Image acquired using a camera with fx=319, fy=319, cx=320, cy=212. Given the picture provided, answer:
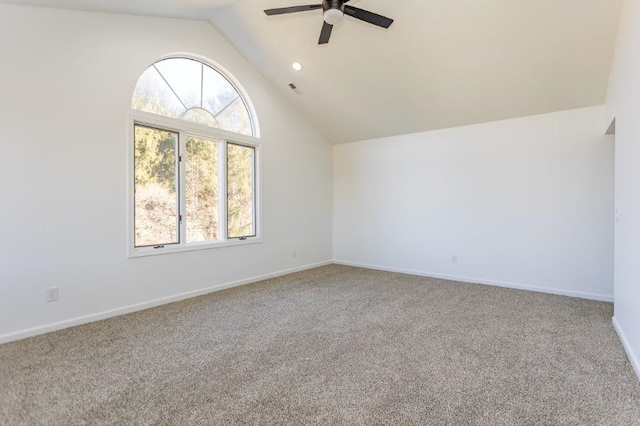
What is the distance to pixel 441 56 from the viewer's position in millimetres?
3719

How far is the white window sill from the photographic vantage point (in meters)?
3.51

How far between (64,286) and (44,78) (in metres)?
1.89

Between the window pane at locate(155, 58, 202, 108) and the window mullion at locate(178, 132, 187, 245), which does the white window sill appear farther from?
the window pane at locate(155, 58, 202, 108)

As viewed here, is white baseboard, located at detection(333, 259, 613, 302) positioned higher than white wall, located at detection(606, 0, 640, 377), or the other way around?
white wall, located at detection(606, 0, 640, 377)

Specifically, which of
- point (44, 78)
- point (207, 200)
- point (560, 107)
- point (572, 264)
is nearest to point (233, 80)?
point (207, 200)

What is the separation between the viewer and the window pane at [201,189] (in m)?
4.10

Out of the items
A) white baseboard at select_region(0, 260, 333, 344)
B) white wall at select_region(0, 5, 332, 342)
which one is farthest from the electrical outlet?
white baseboard at select_region(0, 260, 333, 344)

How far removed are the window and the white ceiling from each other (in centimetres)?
73

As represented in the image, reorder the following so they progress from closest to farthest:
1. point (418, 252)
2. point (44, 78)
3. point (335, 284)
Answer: point (44, 78)
point (335, 284)
point (418, 252)

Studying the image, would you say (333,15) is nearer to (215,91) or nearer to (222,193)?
(215,91)

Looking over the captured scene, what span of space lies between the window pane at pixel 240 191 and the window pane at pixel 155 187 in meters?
0.83

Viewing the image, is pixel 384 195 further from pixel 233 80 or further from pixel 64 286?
pixel 64 286

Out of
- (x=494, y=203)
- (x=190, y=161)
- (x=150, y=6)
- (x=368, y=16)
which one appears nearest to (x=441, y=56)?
(x=368, y=16)

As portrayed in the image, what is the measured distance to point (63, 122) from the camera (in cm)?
295
